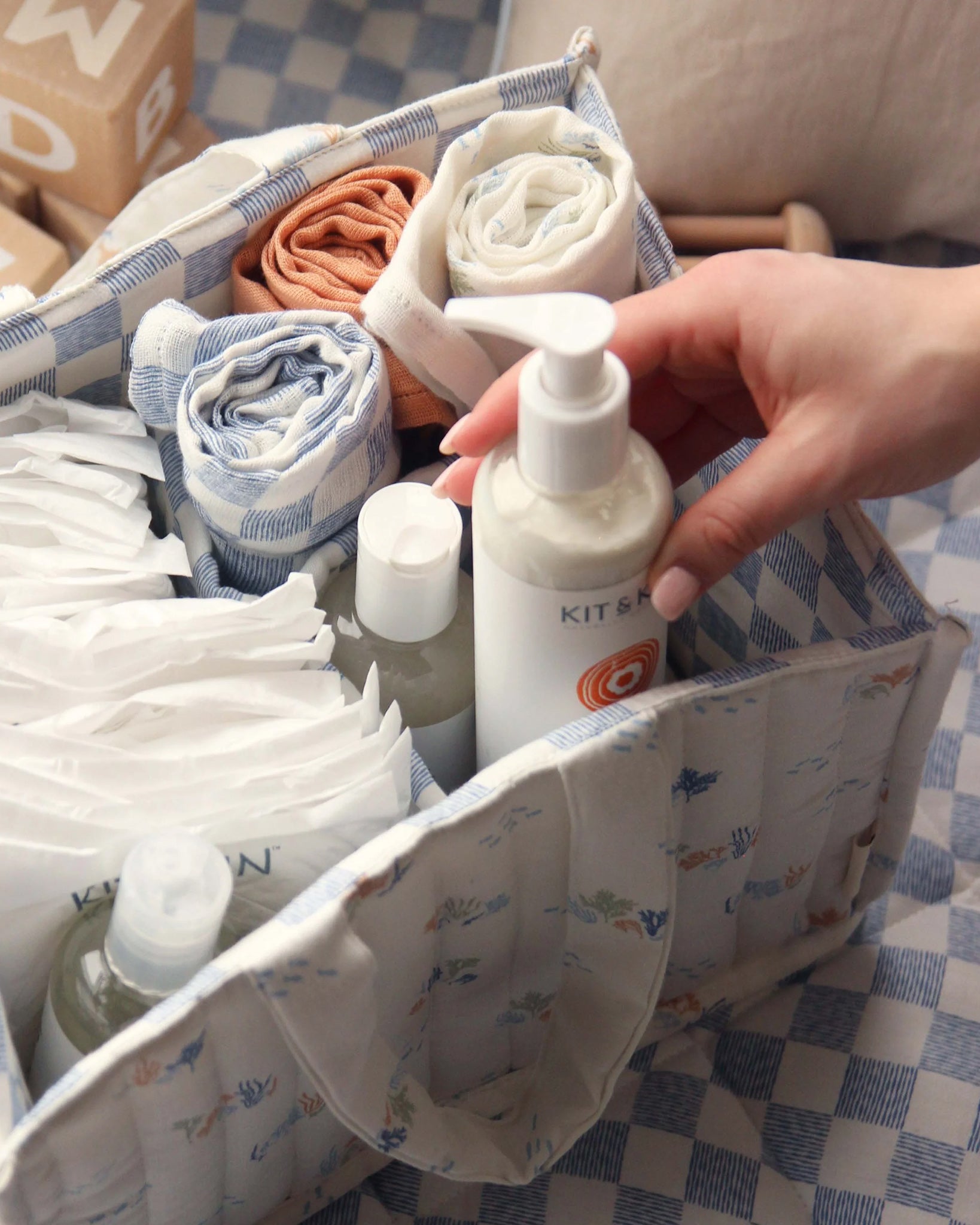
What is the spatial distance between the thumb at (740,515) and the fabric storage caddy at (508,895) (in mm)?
36

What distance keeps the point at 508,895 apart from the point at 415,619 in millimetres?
100

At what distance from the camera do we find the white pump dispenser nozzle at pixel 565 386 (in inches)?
12.5

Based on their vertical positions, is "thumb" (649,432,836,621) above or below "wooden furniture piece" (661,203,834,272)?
above

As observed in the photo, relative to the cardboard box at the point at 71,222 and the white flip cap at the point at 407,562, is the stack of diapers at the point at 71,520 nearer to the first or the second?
the white flip cap at the point at 407,562

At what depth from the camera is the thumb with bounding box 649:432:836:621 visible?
1.21 ft

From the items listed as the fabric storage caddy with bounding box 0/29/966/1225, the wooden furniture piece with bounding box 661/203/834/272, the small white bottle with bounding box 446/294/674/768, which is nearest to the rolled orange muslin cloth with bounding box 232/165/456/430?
the fabric storage caddy with bounding box 0/29/966/1225

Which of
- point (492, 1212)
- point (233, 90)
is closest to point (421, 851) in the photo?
point (492, 1212)

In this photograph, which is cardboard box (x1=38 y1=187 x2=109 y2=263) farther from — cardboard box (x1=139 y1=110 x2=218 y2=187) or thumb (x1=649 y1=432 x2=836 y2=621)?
thumb (x1=649 y1=432 x2=836 y2=621)

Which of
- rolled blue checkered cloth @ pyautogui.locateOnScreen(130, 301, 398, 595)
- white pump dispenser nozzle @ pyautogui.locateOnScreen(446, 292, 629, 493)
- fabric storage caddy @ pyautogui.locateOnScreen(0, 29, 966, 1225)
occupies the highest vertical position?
white pump dispenser nozzle @ pyautogui.locateOnScreen(446, 292, 629, 493)

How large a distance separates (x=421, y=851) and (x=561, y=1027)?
0.43 ft

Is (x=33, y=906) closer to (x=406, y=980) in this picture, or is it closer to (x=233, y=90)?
(x=406, y=980)

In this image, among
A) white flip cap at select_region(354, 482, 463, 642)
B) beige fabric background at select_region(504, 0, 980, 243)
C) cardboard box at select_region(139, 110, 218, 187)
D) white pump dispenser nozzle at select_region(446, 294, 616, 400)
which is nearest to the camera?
white pump dispenser nozzle at select_region(446, 294, 616, 400)

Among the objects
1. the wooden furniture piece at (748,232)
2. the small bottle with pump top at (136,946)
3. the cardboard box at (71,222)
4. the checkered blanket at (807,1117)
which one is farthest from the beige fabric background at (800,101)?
the small bottle with pump top at (136,946)

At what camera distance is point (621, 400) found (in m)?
0.33
